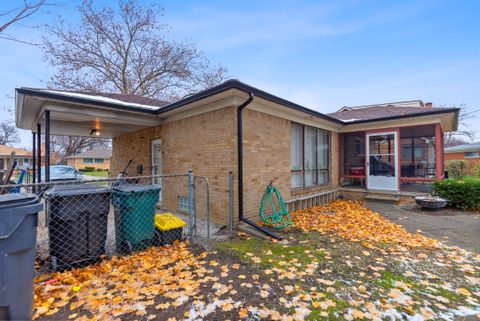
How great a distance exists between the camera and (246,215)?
5051mm

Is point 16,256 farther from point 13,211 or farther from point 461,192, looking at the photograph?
point 461,192

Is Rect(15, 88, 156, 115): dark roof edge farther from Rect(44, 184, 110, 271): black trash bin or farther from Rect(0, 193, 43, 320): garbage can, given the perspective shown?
Rect(0, 193, 43, 320): garbage can

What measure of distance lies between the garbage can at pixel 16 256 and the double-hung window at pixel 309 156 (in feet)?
19.1

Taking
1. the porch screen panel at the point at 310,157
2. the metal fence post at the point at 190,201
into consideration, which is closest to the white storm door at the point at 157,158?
the metal fence post at the point at 190,201

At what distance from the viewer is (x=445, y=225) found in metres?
5.21

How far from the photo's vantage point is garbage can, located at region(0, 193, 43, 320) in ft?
5.92

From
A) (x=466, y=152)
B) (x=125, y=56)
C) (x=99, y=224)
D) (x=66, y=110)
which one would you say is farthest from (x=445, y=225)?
(x=466, y=152)

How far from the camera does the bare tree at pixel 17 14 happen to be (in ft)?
13.3

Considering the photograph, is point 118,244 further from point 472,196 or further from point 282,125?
point 472,196

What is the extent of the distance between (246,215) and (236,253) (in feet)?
4.90

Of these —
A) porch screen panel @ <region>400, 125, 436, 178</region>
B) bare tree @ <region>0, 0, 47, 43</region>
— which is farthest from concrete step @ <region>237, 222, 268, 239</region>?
porch screen panel @ <region>400, 125, 436, 178</region>

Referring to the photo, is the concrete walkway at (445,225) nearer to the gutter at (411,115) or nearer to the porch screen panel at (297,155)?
the porch screen panel at (297,155)

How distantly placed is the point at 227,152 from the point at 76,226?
9.38 feet

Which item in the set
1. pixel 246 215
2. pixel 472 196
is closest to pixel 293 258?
pixel 246 215
